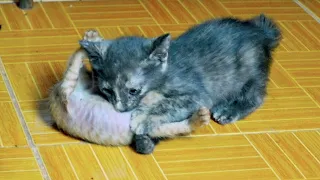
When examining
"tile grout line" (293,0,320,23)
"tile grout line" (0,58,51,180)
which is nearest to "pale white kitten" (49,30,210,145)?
"tile grout line" (0,58,51,180)

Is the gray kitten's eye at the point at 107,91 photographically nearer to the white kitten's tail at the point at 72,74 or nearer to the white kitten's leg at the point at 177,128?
the white kitten's tail at the point at 72,74

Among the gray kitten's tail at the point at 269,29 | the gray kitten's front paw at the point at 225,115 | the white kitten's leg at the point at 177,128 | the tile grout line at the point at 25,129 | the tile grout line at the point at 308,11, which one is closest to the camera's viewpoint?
the tile grout line at the point at 25,129

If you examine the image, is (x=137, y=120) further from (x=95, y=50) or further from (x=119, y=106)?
(x=95, y=50)

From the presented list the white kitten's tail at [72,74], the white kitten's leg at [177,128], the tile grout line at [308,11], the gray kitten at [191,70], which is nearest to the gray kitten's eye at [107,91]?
the gray kitten at [191,70]

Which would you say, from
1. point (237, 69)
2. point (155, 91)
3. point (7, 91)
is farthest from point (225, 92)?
point (7, 91)

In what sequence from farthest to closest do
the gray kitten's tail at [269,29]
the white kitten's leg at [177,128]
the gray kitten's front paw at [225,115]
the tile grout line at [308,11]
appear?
the tile grout line at [308,11], the gray kitten's tail at [269,29], the gray kitten's front paw at [225,115], the white kitten's leg at [177,128]

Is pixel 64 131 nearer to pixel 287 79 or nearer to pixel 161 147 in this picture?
pixel 161 147

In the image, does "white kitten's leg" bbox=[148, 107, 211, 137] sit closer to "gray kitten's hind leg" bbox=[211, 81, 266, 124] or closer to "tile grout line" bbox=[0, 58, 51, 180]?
"gray kitten's hind leg" bbox=[211, 81, 266, 124]
